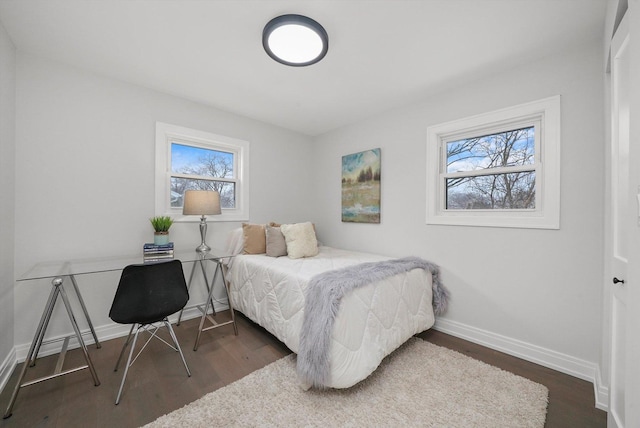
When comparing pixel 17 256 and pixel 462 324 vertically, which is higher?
pixel 17 256

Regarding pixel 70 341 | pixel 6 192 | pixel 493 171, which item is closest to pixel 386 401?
pixel 493 171

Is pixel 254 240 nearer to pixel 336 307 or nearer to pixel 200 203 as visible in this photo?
pixel 200 203

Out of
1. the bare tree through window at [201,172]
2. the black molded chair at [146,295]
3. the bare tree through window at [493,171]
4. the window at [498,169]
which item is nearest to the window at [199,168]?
the bare tree through window at [201,172]

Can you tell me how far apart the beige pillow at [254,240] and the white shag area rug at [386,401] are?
3.90 feet

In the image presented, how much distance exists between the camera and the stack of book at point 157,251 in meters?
2.26

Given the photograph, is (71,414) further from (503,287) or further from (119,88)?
(503,287)

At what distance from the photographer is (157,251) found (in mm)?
2295

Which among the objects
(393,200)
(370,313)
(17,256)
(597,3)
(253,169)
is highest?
(597,3)

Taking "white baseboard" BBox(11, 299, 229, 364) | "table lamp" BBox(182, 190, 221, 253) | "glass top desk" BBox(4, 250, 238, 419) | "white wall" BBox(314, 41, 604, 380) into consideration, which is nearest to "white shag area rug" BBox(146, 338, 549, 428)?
"white wall" BBox(314, 41, 604, 380)

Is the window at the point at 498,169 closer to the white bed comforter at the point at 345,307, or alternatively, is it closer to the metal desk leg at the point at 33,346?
the white bed comforter at the point at 345,307

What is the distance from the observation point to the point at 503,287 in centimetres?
217

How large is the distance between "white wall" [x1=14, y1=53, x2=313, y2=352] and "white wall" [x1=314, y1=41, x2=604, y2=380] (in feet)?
8.04

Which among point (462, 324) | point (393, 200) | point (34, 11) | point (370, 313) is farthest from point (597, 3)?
point (34, 11)

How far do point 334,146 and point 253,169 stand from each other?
122 centimetres
